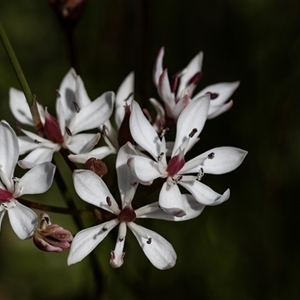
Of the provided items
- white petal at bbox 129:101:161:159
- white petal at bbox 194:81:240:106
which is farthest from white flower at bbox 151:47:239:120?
white petal at bbox 129:101:161:159

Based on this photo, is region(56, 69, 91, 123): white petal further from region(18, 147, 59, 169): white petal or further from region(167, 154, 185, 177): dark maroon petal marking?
region(167, 154, 185, 177): dark maroon petal marking

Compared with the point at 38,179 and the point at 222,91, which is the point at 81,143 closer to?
the point at 38,179

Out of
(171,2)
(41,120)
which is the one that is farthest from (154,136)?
(171,2)

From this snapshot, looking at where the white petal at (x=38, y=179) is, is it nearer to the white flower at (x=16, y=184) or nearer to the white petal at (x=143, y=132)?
the white flower at (x=16, y=184)

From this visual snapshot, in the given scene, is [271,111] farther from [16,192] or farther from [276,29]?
[16,192]

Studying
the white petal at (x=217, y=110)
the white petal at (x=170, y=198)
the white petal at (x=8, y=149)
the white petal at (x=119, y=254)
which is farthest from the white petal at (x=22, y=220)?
the white petal at (x=217, y=110)

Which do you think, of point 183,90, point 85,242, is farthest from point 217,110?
point 85,242
